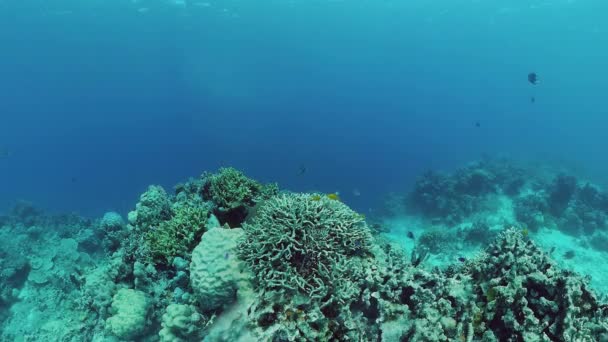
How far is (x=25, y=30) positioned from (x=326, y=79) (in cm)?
12401

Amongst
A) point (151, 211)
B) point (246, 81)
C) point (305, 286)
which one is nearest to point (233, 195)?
point (151, 211)

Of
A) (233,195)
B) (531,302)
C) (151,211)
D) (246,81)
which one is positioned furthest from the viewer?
(246,81)

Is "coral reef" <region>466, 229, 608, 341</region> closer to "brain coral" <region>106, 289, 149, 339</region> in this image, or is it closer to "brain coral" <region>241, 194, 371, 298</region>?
"brain coral" <region>241, 194, 371, 298</region>

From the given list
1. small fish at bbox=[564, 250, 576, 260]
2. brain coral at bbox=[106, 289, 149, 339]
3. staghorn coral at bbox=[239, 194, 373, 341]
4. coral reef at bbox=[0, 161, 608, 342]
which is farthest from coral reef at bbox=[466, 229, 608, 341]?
small fish at bbox=[564, 250, 576, 260]

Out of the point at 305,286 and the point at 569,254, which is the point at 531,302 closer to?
the point at 305,286

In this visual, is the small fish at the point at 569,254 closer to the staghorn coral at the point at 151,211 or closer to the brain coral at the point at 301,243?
the brain coral at the point at 301,243

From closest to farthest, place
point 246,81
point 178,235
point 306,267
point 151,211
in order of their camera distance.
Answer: point 306,267 < point 178,235 < point 151,211 < point 246,81

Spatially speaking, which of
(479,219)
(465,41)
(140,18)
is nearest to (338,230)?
(479,219)

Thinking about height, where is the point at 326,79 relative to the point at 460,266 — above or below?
below

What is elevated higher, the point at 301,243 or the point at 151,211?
the point at 301,243

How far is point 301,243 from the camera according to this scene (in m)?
5.20

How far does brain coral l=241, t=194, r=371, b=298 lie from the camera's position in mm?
4980

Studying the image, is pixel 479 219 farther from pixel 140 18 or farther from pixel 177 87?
pixel 177 87

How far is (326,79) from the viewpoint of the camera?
578 feet
